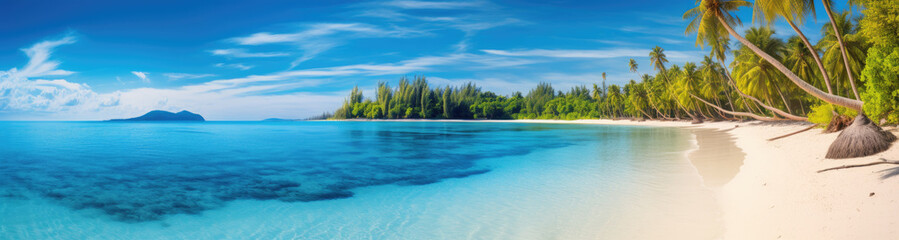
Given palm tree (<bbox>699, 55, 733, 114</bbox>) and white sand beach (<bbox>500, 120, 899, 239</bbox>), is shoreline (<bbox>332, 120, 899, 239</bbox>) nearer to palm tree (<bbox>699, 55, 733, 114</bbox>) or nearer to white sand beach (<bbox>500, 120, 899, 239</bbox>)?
white sand beach (<bbox>500, 120, 899, 239</bbox>)

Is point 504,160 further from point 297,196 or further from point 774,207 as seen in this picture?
point 774,207

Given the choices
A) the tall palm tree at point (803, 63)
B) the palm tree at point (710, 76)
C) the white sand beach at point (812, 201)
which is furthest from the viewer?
the palm tree at point (710, 76)

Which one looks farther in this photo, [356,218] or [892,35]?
[892,35]

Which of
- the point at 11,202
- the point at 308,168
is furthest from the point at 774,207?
the point at 11,202

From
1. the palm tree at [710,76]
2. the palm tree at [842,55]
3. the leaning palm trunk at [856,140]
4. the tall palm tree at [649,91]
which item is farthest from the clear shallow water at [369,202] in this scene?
the tall palm tree at [649,91]

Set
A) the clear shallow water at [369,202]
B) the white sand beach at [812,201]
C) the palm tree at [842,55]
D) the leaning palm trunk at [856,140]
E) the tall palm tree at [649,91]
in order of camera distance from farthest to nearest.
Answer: the tall palm tree at [649,91] < the palm tree at [842,55] < the leaning palm trunk at [856,140] < the clear shallow water at [369,202] < the white sand beach at [812,201]

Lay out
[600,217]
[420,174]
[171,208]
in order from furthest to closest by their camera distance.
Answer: [420,174]
[171,208]
[600,217]

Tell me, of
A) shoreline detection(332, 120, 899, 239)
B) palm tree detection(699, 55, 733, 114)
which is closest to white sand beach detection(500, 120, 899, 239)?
shoreline detection(332, 120, 899, 239)

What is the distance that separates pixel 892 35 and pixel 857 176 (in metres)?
4.59

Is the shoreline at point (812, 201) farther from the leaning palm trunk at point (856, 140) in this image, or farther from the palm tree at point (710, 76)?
the palm tree at point (710, 76)

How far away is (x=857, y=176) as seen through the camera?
7.50 meters

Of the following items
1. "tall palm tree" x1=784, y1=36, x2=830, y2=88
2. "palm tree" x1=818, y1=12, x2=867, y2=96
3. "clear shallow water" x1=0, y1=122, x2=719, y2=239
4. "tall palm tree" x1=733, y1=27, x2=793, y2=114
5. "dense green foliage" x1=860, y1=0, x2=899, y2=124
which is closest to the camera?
"clear shallow water" x1=0, y1=122, x2=719, y2=239

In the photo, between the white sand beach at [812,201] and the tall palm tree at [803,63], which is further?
the tall palm tree at [803,63]

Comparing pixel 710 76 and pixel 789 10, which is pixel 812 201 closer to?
pixel 789 10
